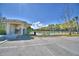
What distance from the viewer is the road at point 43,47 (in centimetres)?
840

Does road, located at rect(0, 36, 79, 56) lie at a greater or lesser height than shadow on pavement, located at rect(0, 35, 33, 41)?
lesser

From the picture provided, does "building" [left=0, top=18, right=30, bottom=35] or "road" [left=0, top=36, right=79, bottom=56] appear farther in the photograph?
"building" [left=0, top=18, right=30, bottom=35]

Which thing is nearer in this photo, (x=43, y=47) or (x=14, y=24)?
(x=43, y=47)

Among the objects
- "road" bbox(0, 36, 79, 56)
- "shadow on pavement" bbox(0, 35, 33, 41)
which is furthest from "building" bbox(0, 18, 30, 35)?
"road" bbox(0, 36, 79, 56)

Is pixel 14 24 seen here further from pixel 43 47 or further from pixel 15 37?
pixel 43 47

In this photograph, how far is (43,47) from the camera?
8.61 meters

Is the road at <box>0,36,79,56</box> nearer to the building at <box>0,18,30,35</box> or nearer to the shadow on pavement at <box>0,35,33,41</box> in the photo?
the shadow on pavement at <box>0,35,33,41</box>

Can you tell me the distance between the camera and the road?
8.40 metres

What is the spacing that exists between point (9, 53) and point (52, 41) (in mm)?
1436

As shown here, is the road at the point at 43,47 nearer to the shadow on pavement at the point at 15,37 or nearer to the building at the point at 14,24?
the shadow on pavement at the point at 15,37

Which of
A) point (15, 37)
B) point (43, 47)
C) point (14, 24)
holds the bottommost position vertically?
point (43, 47)

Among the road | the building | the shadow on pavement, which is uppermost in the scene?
the building

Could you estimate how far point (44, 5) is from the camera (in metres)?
8.40

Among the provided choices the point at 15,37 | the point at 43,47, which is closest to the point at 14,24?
the point at 15,37
